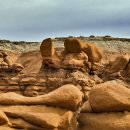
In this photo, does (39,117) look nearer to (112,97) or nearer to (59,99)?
(59,99)

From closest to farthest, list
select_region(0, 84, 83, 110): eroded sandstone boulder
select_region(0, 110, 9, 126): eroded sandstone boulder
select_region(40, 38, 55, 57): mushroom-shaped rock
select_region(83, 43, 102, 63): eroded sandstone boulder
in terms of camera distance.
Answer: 1. select_region(0, 110, 9, 126): eroded sandstone boulder
2. select_region(0, 84, 83, 110): eroded sandstone boulder
3. select_region(40, 38, 55, 57): mushroom-shaped rock
4. select_region(83, 43, 102, 63): eroded sandstone boulder

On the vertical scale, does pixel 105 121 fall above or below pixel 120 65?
above

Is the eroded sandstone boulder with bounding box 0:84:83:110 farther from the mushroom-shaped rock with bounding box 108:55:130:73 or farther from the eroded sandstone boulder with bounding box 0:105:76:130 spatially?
the mushroom-shaped rock with bounding box 108:55:130:73

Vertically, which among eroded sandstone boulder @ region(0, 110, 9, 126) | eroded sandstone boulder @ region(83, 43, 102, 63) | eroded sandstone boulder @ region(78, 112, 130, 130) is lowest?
eroded sandstone boulder @ region(83, 43, 102, 63)

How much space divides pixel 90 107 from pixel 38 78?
72.1 feet

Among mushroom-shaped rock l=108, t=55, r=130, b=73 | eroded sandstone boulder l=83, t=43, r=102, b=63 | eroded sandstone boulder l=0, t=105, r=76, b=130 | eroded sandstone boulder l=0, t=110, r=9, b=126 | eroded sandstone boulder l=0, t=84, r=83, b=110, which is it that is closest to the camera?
eroded sandstone boulder l=0, t=110, r=9, b=126

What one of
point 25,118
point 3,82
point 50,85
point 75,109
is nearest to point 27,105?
point 25,118

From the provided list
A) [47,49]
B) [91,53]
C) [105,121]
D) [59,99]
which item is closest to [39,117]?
[59,99]

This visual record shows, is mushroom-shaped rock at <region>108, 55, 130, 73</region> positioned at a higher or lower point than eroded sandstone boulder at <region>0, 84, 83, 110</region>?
lower

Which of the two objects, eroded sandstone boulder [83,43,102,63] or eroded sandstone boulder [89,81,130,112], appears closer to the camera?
eroded sandstone boulder [89,81,130,112]

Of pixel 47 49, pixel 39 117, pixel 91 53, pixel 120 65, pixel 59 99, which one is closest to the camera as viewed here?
pixel 39 117

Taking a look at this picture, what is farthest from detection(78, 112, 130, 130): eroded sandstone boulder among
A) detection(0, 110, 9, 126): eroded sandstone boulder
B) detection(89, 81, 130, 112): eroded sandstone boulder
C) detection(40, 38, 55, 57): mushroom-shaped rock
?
detection(40, 38, 55, 57): mushroom-shaped rock

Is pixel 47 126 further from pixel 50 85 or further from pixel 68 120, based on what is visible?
pixel 50 85

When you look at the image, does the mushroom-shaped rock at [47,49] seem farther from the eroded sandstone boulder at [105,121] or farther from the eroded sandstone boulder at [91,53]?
the eroded sandstone boulder at [105,121]
